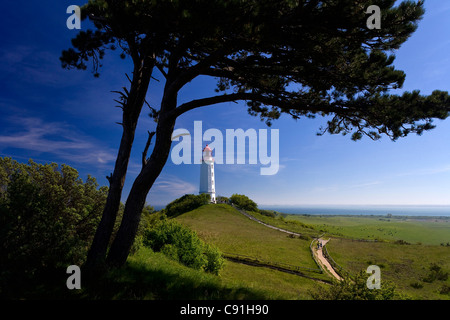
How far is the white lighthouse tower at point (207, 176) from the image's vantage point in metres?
67.6

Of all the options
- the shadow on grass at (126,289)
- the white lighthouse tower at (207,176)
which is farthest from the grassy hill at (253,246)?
the shadow on grass at (126,289)

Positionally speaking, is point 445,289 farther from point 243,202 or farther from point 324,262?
point 243,202

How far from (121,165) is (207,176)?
6102cm

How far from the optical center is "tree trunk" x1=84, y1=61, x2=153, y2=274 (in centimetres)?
625

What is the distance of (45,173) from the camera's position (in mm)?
7891

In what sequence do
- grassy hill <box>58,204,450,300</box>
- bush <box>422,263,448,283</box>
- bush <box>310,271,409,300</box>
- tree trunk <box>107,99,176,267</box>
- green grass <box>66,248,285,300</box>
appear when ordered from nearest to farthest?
green grass <box>66,248,285,300</box>, grassy hill <box>58,204,450,300</box>, bush <box>310,271,409,300</box>, tree trunk <box>107,99,176,267</box>, bush <box>422,263,448,283</box>

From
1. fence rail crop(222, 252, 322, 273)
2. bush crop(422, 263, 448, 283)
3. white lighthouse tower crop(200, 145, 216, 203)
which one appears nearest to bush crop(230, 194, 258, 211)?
white lighthouse tower crop(200, 145, 216, 203)

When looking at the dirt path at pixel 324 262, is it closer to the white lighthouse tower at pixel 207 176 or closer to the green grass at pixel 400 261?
the green grass at pixel 400 261

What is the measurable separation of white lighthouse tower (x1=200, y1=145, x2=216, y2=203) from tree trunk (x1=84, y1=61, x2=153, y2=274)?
6038cm

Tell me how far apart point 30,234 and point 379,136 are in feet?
37.0

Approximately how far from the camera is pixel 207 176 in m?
67.7

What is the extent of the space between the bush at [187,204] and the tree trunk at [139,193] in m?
55.0

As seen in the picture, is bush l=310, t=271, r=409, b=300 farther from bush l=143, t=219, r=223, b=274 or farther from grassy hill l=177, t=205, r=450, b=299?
grassy hill l=177, t=205, r=450, b=299
